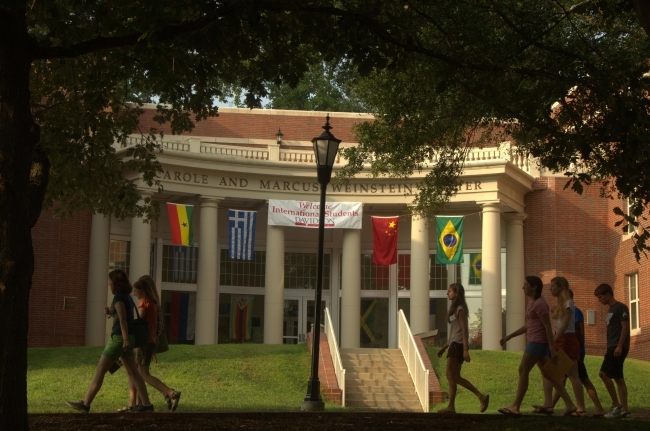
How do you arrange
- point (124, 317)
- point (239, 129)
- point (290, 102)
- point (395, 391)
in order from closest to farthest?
point (124, 317)
point (395, 391)
point (239, 129)
point (290, 102)

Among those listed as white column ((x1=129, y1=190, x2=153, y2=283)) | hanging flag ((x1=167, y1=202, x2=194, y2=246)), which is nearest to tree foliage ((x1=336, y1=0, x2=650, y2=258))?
hanging flag ((x1=167, y1=202, x2=194, y2=246))

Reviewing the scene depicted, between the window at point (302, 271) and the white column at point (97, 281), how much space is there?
7.39m

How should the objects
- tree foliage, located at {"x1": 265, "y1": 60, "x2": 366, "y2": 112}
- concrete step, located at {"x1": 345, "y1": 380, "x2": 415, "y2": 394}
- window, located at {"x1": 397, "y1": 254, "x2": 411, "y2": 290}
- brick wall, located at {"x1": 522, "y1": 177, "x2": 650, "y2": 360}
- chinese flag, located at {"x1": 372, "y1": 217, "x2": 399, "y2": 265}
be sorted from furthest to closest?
tree foliage, located at {"x1": 265, "y1": 60, "x2": 366, "y2": 112} → window, located at {"x1": 397, "y1": 254, "x2": 411, "y2": 290} → brick wall, located at {"x1": 522, "y1": 177, "x2": 650, "y2": 360} → chinese flag, located at {"x1": 372, "y1": 217, "x2": 399, "y2": 265} → concrete step, located at {"x1": 345, "y1": 380, "x2": 415, "y2": 394}

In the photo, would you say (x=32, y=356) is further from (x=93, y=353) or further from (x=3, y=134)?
(x=3, y=134)

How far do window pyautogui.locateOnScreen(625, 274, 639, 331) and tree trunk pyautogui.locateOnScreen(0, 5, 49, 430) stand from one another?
25.8 m

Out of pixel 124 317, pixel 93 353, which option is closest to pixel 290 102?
pixel 93 353

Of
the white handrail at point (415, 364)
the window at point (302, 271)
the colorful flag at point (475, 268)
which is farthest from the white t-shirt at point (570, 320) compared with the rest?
the window at point (302, 271)

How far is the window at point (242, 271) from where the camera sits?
119 ft

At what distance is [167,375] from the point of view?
73.3 feet

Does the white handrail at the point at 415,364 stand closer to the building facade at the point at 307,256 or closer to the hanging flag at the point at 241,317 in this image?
the building facade at the point at 307,256

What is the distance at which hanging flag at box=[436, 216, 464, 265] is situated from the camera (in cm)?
3159

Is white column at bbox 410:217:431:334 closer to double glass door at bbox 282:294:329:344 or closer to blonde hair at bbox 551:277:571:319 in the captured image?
double glass door at bbox 282:294:329:344

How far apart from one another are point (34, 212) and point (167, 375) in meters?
13.8

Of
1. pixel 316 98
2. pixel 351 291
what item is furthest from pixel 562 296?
pixel 316 98
